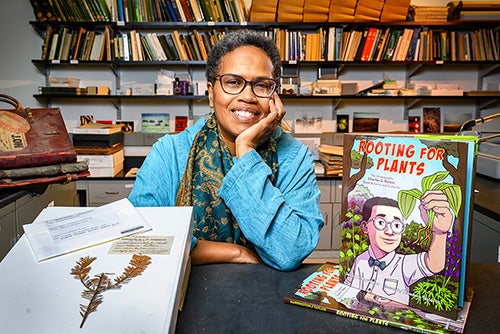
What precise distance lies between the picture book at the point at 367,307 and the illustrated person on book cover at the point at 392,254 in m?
0.02

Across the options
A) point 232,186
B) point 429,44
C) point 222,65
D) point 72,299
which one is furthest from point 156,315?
point 429,44

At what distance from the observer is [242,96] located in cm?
121

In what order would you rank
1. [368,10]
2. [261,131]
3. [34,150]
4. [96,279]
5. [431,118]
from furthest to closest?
[431,118], [368,10], [34,150], [261,131], [96,279]

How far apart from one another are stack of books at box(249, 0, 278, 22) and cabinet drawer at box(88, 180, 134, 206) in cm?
181

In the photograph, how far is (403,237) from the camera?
659mm

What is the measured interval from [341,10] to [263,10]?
68 cm

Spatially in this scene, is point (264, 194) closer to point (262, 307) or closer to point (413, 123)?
point (262, 307)

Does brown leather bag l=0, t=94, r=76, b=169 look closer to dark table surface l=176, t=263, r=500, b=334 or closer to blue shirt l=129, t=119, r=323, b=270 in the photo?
blue shirt l=129, t=119, r=323, b=270

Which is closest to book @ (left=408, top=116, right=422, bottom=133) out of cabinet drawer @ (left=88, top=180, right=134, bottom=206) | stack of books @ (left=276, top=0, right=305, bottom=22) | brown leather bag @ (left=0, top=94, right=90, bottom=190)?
stack of books @ (left=276, top=0, right=305, bottom=22)

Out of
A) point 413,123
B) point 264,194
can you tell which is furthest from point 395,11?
point 264,194

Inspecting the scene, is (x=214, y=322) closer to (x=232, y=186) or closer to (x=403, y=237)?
(x=403, y=237)

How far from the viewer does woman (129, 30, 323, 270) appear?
1.08 meters

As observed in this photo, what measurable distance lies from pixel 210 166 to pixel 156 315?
0.80m

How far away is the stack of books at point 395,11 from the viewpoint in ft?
10.8
